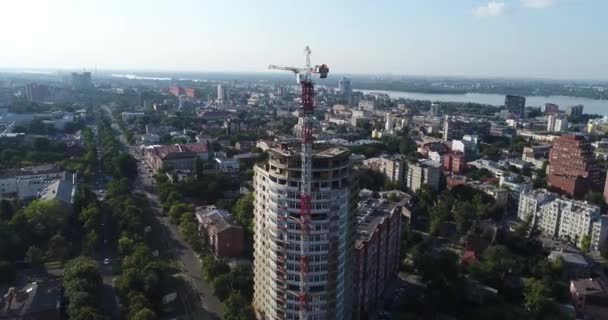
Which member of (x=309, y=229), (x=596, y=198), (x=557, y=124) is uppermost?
(x=309, y=229)

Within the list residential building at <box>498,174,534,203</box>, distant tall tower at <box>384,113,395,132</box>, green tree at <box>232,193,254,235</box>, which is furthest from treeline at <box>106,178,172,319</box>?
distant tall tower at <box>384,113,395,132</box>

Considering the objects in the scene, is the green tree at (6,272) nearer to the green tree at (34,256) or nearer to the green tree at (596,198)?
the green tree at (34,256)

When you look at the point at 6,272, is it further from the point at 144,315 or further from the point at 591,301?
the point at 591,301

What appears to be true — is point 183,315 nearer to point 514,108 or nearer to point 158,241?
point 158,241

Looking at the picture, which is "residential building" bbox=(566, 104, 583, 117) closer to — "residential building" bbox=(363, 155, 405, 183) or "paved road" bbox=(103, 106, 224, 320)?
"residential building" bbox=(363, 155, 405, 183)

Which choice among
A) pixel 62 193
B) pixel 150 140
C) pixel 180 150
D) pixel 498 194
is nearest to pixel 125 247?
pixel 62 193

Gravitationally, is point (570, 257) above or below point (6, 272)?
above

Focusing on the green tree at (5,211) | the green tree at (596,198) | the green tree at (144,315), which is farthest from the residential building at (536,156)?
the green tree at (5,211)
